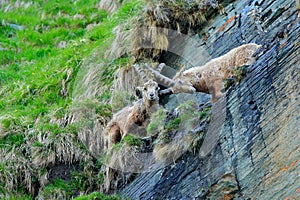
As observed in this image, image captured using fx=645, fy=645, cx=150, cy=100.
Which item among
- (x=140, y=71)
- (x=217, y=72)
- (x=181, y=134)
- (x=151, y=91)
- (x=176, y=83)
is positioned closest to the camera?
(x=181, y=134)

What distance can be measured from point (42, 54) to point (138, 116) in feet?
25.3

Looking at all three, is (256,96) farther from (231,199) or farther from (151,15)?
(151,15)

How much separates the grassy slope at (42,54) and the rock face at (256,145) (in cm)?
406

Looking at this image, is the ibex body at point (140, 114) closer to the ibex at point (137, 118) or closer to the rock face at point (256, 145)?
the ibex at point (137, 118)

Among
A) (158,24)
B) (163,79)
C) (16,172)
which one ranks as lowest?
(16,172)

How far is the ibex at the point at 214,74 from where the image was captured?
10617mm

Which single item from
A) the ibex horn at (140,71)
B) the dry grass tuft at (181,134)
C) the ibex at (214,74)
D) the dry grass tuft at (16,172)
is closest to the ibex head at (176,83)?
the ibex at (214,74)

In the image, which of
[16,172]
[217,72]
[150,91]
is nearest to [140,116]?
[150,91]

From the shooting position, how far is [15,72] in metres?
17.9

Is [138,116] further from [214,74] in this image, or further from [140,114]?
[214,74]

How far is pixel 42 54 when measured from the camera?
738 inches

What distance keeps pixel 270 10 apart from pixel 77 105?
15.5 ft

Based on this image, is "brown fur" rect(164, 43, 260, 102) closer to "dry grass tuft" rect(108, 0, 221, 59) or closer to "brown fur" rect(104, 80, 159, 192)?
"brown fur" rect(104, 80, 159, 192)

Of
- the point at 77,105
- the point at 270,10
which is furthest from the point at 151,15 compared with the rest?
the point at 270,10
